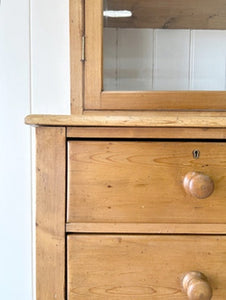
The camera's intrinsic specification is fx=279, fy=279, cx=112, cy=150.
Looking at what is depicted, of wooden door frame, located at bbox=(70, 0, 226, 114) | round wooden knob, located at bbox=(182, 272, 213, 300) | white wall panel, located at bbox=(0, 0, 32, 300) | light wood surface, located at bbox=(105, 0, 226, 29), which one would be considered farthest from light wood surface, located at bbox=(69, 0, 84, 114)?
round wooden knob, located at bbox=(182, 272, 213, 300)

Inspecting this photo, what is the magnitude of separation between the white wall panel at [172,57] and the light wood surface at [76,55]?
0.18m

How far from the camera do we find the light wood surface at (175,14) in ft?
2.20

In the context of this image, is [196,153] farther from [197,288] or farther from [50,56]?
[50,56]

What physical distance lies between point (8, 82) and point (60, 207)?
516 millimetres

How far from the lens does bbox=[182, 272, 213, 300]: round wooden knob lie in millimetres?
469

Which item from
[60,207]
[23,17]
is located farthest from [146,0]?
[60,207]

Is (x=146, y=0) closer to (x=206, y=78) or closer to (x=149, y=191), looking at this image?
(x=206, y=78)

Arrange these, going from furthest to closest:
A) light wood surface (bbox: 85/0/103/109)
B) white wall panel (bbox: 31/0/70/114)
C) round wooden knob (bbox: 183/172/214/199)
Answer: white wall panel (bbox: 31/0/70/114), light wood surface (bbox: 85/0/103/109), round wooden knob (bbox: 183/172/214/199)

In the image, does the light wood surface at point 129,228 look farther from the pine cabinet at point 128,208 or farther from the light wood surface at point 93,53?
the light wood surface at point 93,53

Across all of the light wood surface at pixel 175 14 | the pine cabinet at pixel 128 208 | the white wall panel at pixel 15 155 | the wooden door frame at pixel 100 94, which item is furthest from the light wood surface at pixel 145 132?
the white wall panel at pixel 15 155

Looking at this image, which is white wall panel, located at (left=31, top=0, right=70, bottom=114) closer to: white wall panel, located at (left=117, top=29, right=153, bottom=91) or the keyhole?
white wall panel, located at (left=117, top=29, right=153, bottom=91)

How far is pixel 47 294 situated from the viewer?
1.66ft

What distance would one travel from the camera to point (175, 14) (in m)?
0.69

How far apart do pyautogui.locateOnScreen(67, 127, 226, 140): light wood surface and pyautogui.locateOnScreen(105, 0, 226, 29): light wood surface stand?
1.03ft
